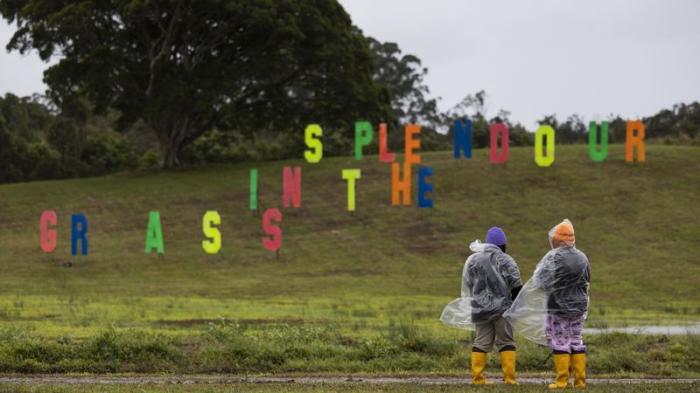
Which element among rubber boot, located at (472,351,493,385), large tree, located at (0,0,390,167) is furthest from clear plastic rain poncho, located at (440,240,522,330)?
large tree, located at (0,0,390,167)

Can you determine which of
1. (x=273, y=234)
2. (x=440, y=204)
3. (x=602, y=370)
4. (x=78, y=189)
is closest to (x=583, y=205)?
(x=440, y=204)

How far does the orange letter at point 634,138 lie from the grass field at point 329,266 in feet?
2.66

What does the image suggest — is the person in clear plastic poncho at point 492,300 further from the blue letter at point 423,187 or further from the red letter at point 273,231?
the blue letter at point 423,187

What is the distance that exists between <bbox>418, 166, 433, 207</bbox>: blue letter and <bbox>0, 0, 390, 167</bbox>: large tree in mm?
8570

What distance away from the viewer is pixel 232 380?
481 inches

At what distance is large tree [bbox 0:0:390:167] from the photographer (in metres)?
48.9

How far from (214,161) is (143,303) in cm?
3771

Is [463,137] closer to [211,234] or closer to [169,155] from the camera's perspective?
[211,234]

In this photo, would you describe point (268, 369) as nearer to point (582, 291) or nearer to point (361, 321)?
point (582, 291)

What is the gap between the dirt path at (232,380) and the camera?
1188 centimetres

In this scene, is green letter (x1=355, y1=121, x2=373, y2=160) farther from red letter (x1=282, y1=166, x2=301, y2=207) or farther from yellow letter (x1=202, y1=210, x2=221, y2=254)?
yellow letter (x1=202, y1=210, x2=221, y2=254)

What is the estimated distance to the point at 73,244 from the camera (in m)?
37.7

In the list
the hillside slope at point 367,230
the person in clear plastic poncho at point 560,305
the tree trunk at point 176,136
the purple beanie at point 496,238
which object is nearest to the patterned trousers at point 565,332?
the person in clear plastic poncho at point 560,305

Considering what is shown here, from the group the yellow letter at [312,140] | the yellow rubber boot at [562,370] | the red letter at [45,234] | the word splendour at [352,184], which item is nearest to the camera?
the yellow rubber boot at [562,370]
